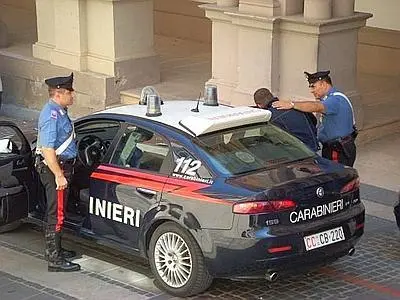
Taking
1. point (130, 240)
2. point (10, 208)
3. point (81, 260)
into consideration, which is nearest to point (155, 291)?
point (130, 240)

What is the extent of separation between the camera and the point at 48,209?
817cm

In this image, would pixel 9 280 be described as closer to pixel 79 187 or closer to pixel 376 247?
pixel 79 187

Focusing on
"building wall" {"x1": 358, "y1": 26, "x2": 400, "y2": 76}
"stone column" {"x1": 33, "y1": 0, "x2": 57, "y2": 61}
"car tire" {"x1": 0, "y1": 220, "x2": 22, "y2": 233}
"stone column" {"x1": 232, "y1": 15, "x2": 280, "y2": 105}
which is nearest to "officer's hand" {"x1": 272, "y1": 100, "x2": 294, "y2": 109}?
"car tire" {"x1": 0, "y1": 220, "x2": 22, "y2": 233}

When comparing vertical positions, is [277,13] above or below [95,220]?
above

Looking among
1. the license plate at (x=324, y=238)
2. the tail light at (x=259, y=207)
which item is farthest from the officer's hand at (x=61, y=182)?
the license plate at (x=324, y=238)

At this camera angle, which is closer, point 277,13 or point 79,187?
point 79,187

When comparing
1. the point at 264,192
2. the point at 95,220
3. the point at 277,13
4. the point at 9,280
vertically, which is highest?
the point at 277,13

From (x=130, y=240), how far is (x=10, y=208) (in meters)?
1.32

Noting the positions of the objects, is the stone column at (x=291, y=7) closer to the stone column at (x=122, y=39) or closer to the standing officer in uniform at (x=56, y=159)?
the stone column at (x=122, y=39)

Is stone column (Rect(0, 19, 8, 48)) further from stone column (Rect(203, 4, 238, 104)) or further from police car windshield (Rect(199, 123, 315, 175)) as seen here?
police car windshield (Rect(199, 123, 315, 175))

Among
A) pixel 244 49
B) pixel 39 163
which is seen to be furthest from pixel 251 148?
pixel 244 49

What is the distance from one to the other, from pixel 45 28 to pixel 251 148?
8.12m

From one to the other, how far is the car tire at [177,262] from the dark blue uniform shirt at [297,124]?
1.82m

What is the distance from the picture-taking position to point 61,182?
7992 millimetres
